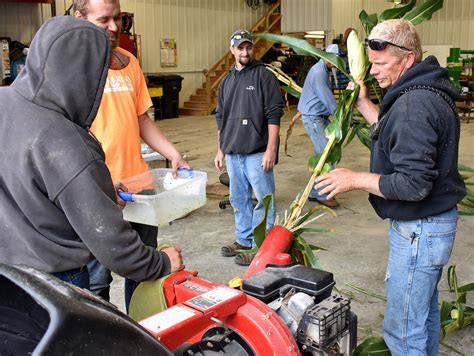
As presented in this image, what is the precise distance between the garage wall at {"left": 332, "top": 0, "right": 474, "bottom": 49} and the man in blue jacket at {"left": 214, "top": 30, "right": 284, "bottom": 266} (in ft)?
46.6

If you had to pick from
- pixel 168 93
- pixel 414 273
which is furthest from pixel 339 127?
pixel 168 93

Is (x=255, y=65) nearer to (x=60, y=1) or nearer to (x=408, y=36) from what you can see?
(x=408, y=36)

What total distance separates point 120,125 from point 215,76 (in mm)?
12774

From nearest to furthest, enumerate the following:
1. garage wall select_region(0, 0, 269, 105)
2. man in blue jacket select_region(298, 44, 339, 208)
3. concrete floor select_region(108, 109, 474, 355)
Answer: concrete floor select_region(108, 109, 474, 355) → man in blue jacket select_region(298, 44, 339, 208) → garage wall select_region(0, 0, 269, 105)

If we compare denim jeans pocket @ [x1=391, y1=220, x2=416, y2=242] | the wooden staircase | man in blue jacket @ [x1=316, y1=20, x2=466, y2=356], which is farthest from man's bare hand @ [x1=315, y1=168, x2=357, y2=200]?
the wooden staircase

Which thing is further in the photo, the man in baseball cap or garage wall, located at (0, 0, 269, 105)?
garage wall, located at (0, 0, 269, 105)

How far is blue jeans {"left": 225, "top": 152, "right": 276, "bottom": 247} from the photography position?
4137mm

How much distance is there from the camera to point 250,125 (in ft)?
13.5

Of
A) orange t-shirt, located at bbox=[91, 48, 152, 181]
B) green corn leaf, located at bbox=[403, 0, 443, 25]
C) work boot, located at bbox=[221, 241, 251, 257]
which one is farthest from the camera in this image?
work boot, located at bbox=[221, 241, 251, 257]

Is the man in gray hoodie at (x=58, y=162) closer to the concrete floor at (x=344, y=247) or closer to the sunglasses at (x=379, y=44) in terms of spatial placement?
the sunglasses at (x=379, y=44)

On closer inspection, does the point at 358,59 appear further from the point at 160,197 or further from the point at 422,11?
the point at 160,197

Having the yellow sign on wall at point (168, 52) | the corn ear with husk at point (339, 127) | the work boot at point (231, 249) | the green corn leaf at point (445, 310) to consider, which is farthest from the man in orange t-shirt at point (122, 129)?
the yellow sign on wall at point (168, 52)

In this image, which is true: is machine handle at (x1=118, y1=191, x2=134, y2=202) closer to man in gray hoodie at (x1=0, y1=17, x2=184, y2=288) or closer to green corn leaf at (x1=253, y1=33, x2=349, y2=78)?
man in gray hoodie at (x1=0, y1=17, x2=184, y2=288)

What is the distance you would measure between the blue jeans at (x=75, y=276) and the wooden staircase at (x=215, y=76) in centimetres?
1260
